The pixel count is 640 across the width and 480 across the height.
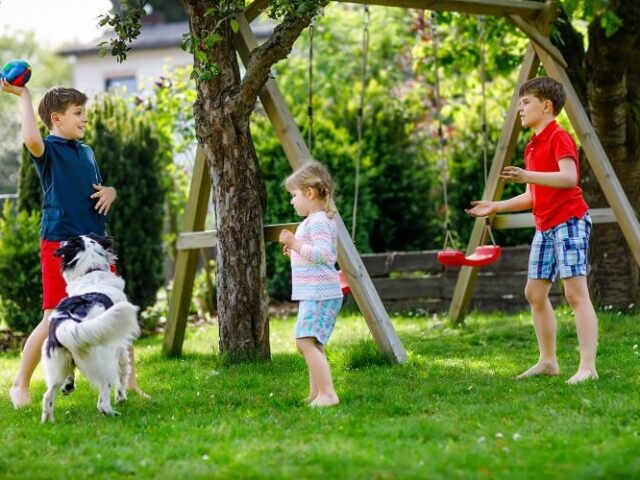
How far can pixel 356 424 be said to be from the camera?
164 inches

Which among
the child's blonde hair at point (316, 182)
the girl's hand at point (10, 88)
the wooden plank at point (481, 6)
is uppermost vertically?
the wooden plank at point (481, 6)

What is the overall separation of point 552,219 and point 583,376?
0.89m

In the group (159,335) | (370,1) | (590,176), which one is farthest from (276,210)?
(370,1)

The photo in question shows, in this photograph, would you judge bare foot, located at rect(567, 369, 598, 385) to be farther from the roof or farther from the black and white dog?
the roof

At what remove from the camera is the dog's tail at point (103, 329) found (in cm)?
413

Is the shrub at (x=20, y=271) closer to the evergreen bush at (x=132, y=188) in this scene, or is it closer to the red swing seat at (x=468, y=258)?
the evergreen bush at (x=132, y=188)

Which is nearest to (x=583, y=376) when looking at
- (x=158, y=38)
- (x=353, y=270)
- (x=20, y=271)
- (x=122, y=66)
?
(x=353, y=270)

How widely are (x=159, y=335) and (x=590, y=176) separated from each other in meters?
4.47

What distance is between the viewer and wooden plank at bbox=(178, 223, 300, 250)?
243 inches

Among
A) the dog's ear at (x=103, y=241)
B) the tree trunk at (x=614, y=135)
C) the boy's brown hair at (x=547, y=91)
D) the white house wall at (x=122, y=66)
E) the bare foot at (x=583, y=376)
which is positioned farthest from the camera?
the white house wall at (x=122, y=66)

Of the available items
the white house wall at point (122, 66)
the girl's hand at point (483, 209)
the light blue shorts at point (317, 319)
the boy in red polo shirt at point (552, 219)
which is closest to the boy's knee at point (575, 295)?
the boy in red polo shirt at point (552, 219)

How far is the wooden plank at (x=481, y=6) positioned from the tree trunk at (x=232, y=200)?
4.29ft

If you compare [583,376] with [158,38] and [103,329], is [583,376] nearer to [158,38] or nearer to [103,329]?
[103,329]

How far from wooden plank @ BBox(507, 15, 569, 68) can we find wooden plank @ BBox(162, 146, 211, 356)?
8.86ft
